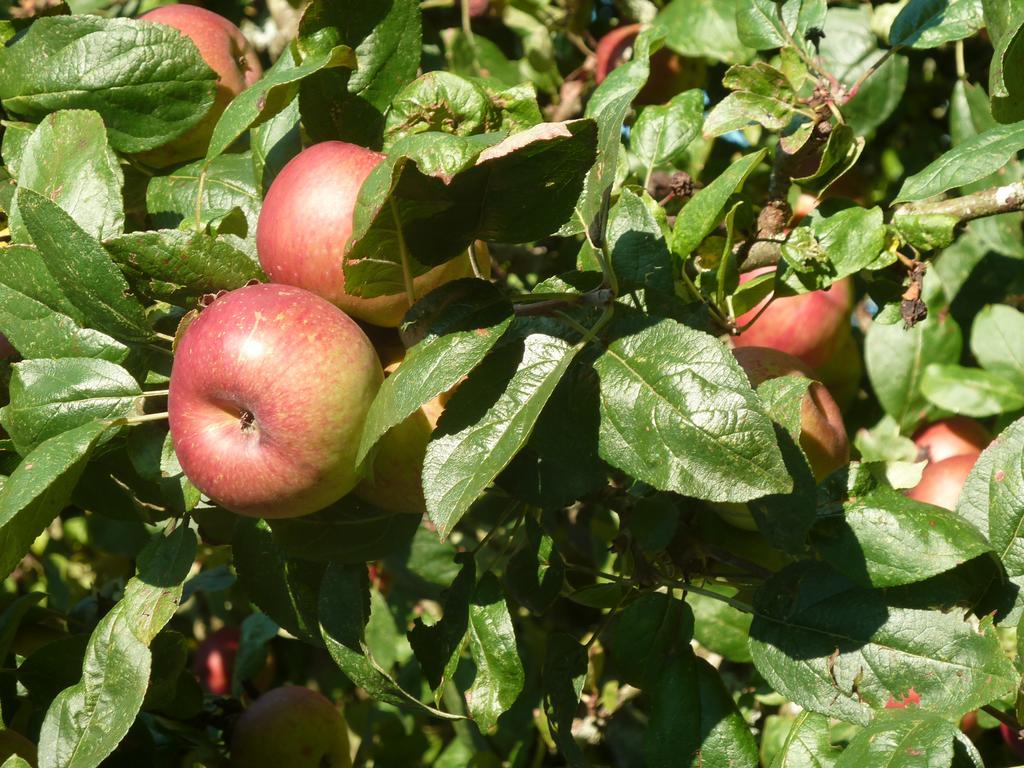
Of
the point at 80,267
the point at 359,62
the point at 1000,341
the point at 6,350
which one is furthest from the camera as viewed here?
the point at 1000,341

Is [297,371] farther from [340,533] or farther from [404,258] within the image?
[340,533]

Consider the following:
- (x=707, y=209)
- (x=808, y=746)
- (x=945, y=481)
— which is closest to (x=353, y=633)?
(x=808, y=746)

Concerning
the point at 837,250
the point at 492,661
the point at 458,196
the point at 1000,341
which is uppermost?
the point at 458,196

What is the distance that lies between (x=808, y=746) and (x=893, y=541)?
0.68ft

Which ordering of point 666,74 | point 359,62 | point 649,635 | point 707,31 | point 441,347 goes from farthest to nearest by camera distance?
point 666,74 → point 707,31 → point 649,635 → point 359,62 → point 441,347

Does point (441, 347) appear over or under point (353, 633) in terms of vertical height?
over

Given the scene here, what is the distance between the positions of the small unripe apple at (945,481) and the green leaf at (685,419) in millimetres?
740

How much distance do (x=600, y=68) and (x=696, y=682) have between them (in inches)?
47.2

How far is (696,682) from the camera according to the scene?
3.53 feet

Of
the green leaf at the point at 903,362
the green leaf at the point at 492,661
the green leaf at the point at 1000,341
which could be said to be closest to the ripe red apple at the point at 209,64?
the green leaf at the point at 492,661

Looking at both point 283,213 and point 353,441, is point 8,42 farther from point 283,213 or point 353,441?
point 353,441

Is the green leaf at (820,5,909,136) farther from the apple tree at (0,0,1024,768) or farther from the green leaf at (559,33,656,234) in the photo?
the green leaf at (559,33,656,234)

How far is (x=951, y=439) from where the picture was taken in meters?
1.60

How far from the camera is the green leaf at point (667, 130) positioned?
51.9 inches
